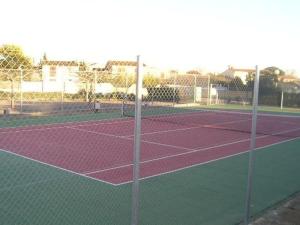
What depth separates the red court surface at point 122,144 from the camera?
34.8 ft

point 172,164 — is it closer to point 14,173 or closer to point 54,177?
point 54,177

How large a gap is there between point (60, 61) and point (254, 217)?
4312mm

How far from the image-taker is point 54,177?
9328mm

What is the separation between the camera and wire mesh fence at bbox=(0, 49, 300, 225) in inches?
261

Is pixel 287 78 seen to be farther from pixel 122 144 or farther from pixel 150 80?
pixel 150 80

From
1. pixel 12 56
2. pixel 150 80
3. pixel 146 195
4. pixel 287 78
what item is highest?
pixel 287 78

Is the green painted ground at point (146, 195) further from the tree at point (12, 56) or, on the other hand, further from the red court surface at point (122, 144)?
the tree at point (12, 56)

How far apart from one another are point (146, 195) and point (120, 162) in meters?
3.14

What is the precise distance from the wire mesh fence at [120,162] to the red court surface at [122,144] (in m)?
0.04

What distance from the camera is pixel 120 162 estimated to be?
438 inches

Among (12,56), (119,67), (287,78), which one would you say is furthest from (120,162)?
(287,78)

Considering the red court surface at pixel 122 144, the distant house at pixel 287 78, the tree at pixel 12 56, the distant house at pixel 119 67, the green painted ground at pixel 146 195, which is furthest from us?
the distant house at pixel 287 78

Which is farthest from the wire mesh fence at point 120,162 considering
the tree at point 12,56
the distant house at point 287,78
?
the distant house at point 287,78

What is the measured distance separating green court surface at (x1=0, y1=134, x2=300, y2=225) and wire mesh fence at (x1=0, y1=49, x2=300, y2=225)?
0.06ft
